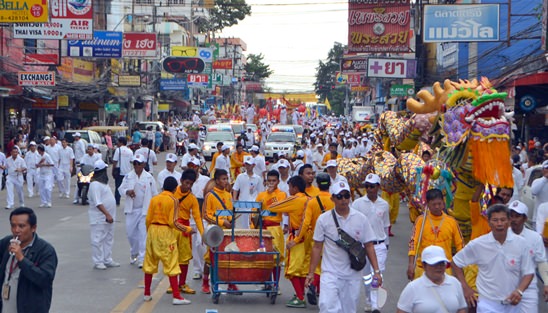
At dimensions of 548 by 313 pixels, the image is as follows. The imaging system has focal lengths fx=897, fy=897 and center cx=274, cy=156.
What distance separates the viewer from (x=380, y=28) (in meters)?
35.7

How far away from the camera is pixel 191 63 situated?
177 feet

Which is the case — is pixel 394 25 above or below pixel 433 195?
above

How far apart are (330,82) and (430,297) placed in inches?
5122

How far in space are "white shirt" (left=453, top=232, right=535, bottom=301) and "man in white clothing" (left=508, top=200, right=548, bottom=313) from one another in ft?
0.36

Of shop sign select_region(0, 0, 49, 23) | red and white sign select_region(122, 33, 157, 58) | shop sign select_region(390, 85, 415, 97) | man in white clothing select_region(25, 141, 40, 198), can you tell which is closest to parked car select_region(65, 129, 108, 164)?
red and white sign select_region(122, 33, 157, 58)

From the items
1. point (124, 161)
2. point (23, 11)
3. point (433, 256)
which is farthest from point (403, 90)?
point (433, 256)

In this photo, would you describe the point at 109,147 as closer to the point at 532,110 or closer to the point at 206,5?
the point at 532,110

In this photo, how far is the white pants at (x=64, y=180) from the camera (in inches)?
1000

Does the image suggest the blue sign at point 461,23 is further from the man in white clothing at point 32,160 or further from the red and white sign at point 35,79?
the red and white sign at point 35,79

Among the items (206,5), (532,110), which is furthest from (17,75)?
(206,5)

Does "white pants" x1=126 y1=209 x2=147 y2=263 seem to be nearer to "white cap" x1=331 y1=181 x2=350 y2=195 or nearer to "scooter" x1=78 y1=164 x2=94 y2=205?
"white cap" x1=331 y1=181 x2=350 y2=195

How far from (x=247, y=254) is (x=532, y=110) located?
62.5 feet

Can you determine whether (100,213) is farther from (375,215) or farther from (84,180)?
(84,180)

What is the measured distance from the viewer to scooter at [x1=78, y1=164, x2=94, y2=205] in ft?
73.2
